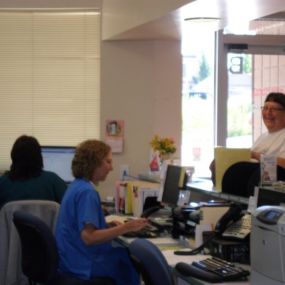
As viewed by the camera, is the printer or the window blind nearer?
the printer

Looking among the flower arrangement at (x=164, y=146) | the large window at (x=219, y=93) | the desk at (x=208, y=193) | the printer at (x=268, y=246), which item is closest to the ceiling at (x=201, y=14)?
the large window at (x=219, y=93)

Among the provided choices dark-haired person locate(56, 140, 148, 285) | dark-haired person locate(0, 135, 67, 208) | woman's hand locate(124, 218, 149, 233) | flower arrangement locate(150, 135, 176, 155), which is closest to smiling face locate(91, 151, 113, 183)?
dark-haired person locate(56, 140, 148, 285)

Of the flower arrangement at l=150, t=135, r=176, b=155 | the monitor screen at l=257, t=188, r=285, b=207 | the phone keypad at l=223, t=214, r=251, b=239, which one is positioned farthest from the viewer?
the flower arrangement at l=150, t=135, r=176, b=155

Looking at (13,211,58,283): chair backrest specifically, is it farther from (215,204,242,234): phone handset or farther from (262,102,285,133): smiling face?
(262,102,285,133): smiling face

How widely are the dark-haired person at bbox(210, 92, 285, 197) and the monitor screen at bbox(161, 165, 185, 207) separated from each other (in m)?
0.22

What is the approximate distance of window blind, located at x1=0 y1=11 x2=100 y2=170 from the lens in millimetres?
5453

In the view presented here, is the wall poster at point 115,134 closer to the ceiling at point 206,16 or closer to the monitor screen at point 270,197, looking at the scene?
the ceiling at point 206,16

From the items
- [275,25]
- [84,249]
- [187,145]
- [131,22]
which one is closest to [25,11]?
[131,22]

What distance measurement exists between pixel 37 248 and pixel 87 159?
1.88 feet

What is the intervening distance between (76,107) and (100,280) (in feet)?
7.82

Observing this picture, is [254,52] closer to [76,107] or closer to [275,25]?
[275,25]

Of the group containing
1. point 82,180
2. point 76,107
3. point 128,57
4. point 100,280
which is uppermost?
point 128,57

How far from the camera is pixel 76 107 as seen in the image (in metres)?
5.47

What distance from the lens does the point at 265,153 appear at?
402 centimetres
